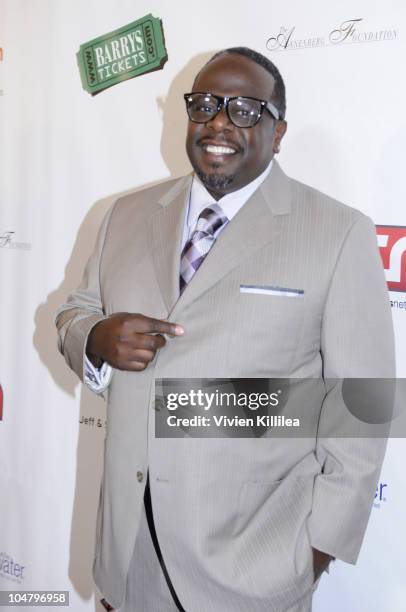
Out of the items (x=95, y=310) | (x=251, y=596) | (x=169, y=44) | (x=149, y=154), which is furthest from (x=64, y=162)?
(x=251, y=596)

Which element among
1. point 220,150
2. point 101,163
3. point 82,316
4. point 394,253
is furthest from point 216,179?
point 101,163

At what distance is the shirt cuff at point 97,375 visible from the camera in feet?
4.78

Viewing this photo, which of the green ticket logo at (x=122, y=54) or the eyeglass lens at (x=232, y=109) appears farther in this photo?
the green ticket logo at (x=122, y=54)

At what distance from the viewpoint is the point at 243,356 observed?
1.32 meters

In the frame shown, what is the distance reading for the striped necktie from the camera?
1.41 meters

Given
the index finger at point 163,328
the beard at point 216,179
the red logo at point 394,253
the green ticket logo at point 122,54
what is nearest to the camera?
the index finger at point 163,328

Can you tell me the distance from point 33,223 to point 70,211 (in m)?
0.18

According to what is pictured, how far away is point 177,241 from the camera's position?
1442mm

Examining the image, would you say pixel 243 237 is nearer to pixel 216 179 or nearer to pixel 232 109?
pixel 216 179

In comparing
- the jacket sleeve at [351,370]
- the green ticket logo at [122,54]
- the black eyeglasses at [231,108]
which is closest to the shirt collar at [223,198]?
the black eyeglasses at [231,108]

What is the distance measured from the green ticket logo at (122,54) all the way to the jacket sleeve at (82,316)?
788mm

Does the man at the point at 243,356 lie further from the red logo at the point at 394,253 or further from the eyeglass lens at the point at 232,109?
the red logo at the point at 394,253

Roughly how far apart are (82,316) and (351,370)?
617mm

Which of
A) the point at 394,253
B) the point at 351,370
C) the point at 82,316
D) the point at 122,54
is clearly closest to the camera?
the point at 351,370
